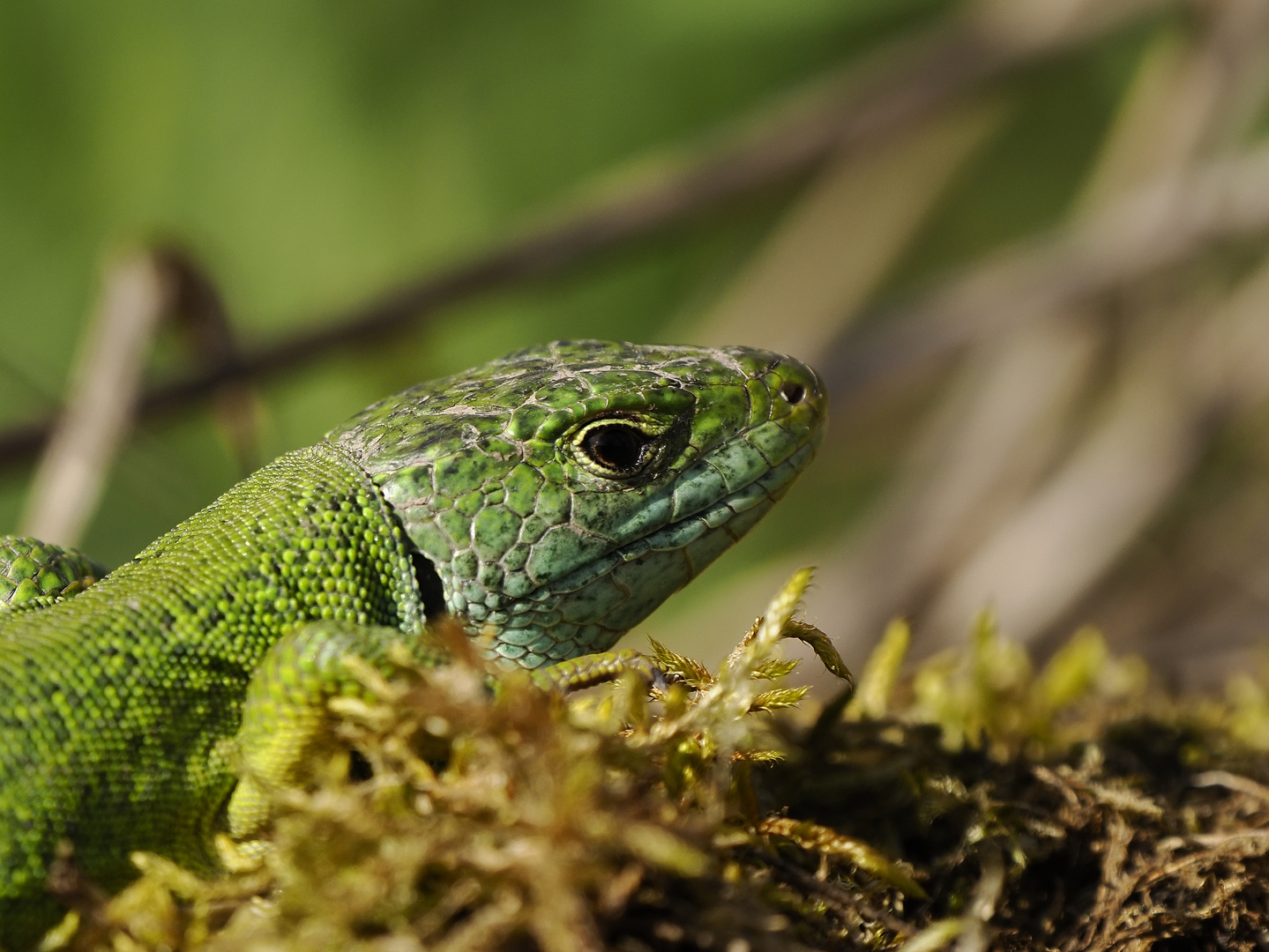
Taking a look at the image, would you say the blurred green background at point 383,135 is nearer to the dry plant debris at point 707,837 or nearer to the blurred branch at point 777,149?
the blurred branch at point 777,149

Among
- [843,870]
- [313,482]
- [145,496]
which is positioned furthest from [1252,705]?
[145,496]

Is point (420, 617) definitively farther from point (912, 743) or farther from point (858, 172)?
point (858, 172)

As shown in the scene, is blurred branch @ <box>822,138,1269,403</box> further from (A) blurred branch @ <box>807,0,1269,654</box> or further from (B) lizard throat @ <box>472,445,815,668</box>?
(B) lizard throat @ <box>472,445,815,668</box>

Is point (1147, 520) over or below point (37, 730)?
over

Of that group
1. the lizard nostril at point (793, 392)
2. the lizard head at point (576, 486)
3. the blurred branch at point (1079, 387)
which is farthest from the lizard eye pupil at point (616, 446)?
the blurred branch at point (1079, 387)

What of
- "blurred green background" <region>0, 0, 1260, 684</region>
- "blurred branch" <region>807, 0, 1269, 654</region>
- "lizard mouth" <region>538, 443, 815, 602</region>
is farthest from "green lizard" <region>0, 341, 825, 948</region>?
"blurred green background" <region>0, 0, 1260, 684</region>

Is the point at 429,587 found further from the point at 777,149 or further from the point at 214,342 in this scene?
the point at 777,149

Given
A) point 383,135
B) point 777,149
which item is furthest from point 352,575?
point 383,135
